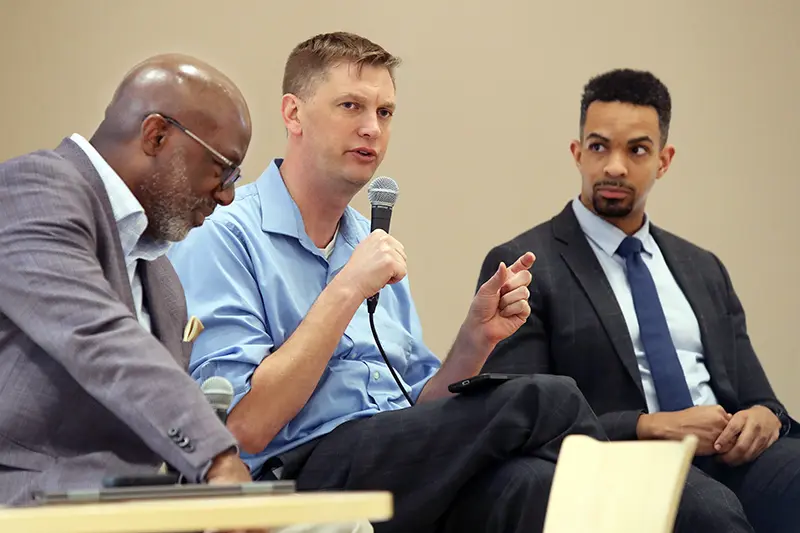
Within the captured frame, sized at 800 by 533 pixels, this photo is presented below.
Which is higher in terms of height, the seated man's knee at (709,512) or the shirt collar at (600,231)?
the shirt collar at (600,231)

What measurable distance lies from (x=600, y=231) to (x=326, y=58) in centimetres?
99

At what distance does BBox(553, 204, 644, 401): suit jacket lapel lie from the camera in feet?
9.30

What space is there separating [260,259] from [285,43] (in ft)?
4.51

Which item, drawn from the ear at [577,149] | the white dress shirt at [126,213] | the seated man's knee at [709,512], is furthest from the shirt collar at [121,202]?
the ear at [577,149]

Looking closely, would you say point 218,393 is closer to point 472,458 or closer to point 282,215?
point 472,458

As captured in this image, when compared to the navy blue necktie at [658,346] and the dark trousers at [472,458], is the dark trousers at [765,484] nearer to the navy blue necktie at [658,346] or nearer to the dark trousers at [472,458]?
the navy blue necktie at [658,346]

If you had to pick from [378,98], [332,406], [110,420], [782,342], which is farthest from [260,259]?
[782,342]

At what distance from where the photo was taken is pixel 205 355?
84.6 inches

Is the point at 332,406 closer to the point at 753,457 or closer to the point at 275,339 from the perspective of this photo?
the point at 275,339

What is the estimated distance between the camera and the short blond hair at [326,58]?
8.38ft

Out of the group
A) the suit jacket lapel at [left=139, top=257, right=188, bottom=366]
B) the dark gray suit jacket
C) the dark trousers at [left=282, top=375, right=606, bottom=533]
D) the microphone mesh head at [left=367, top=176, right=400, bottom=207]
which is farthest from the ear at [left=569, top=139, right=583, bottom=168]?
the suit jacket lapel at [left=139, top=257, right=188, bottom=366]

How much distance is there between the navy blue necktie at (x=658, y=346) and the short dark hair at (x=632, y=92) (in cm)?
55

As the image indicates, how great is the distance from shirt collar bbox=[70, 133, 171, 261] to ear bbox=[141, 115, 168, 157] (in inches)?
2.5

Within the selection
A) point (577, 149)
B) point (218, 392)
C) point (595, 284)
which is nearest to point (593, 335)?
point (595, 284)
